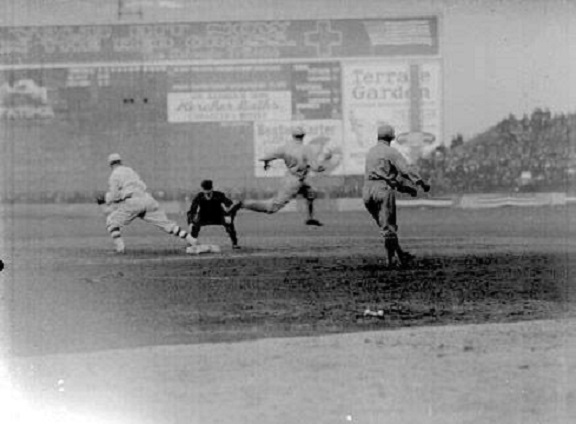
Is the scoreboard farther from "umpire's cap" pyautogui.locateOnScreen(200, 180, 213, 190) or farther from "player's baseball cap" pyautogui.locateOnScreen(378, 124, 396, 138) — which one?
"umpire's cap" pyautogui.locateOnScreen(200, 180, 213, 190)

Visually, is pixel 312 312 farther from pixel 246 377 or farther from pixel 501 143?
pixel 501 143

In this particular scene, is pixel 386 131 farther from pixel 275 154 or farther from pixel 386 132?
pixel 275 154

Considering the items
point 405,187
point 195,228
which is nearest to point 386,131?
point 405,187

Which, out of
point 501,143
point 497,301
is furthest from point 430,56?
point 497,301

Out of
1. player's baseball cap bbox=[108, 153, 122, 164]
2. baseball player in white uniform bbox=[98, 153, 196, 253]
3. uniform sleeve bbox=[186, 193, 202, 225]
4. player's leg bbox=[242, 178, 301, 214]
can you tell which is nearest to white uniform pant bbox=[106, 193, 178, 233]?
baseball player in white uniform bbox=[98, 153, 196, 253]

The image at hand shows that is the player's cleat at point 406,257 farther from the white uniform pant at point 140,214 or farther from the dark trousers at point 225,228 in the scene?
the white uniform pant at point 140,214

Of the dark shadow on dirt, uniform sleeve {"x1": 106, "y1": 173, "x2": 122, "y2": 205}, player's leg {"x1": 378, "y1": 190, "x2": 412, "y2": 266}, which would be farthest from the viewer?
player's leg {"x1": 378, "y1": 190, "x2": 412, "y2": 266}
